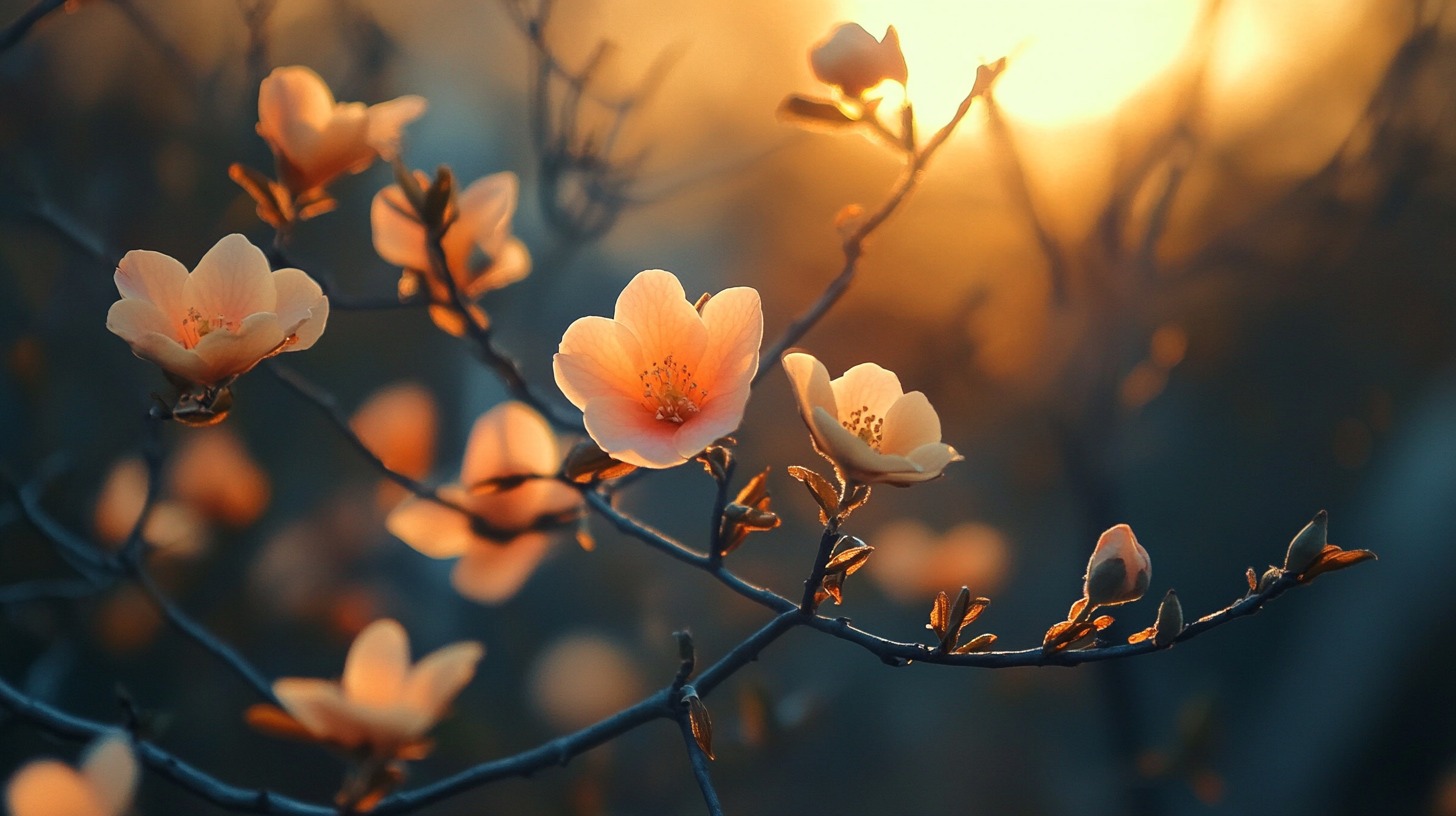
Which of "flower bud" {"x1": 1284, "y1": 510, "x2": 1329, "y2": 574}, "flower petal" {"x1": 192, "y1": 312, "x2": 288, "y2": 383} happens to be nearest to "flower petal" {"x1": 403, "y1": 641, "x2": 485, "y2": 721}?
"flower petal" {"x1": 192, "y1": 312, "x2": 288, "y2": 383}

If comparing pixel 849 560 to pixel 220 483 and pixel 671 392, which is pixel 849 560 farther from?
pixel 220 483

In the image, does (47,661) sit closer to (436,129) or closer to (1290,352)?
(436,129)

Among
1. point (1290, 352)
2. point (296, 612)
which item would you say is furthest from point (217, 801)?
point (1290, 352)

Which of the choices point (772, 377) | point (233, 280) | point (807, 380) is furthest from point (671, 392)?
point (772, 377)

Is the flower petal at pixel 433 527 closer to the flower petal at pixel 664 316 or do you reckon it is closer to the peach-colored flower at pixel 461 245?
the peach-colored flower at pixel 461 245

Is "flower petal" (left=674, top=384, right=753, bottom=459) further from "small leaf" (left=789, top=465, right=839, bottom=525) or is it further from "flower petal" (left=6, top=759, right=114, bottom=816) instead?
"flower petal" (left=6, top=759, right=114, bottom=816)
